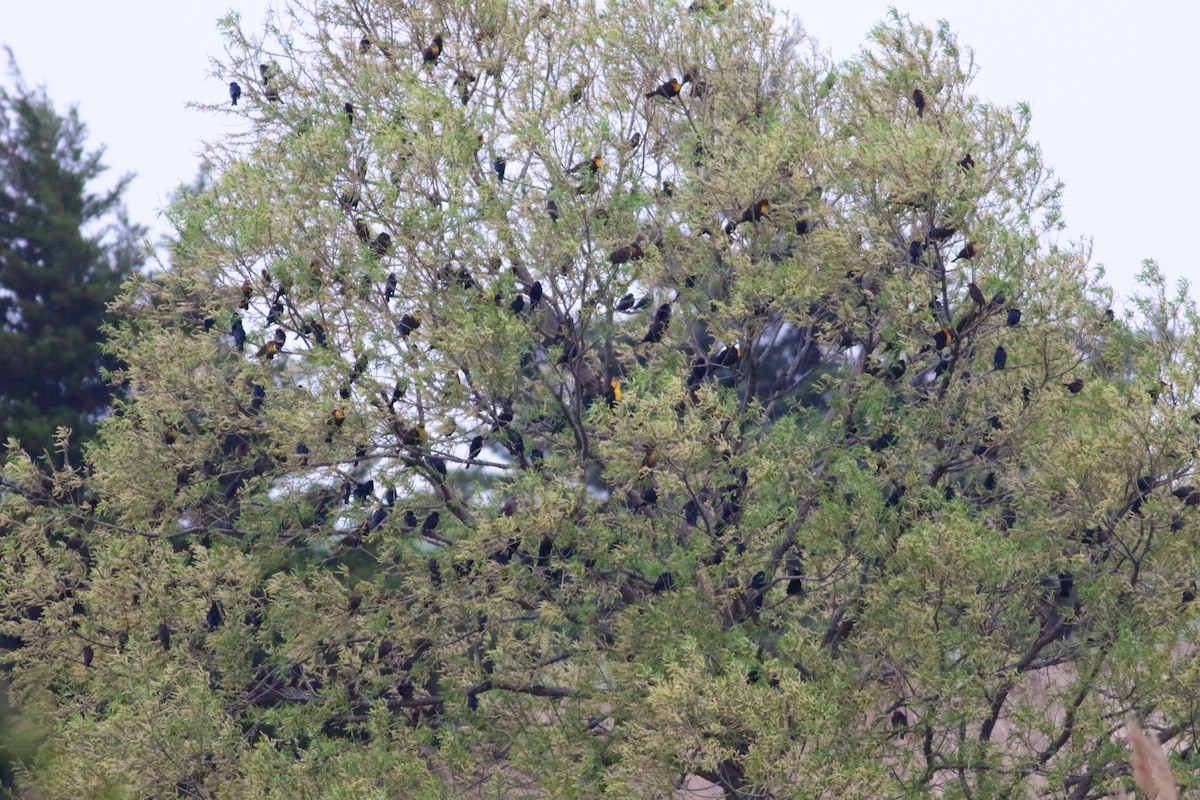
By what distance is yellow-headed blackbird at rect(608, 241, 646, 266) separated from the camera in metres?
10.8

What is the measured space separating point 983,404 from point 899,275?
133cm

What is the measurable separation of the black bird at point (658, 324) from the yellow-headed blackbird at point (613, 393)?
0.52 meters

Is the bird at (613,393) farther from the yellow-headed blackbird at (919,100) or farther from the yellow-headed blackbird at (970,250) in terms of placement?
the yellow-headed blackbird at (919,100)

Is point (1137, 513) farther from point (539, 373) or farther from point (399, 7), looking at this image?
point (399, 7)

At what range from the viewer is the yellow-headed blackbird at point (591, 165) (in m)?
11.1

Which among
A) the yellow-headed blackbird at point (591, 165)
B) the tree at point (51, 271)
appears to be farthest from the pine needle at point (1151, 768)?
the tree at point (51, 271)

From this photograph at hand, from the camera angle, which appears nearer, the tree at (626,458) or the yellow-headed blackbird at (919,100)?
the tree at (626,458)

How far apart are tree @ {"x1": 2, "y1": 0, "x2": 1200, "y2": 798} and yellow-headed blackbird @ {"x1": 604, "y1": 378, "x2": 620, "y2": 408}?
0.79 feet

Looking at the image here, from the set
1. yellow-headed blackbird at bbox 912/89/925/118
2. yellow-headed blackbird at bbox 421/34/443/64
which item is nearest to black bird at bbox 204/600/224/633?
yellow-headed blackbird at bbox 421/34/443/64

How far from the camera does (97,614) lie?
12.2 metres

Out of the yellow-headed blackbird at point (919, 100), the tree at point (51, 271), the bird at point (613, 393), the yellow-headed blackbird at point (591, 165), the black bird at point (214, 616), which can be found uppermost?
the tree at point (51, 271)

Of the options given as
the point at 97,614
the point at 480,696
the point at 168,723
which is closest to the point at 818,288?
the point at 480,696

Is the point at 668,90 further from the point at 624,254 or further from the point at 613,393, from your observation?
the point at 613,393

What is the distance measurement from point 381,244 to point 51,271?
1415 centimetres
